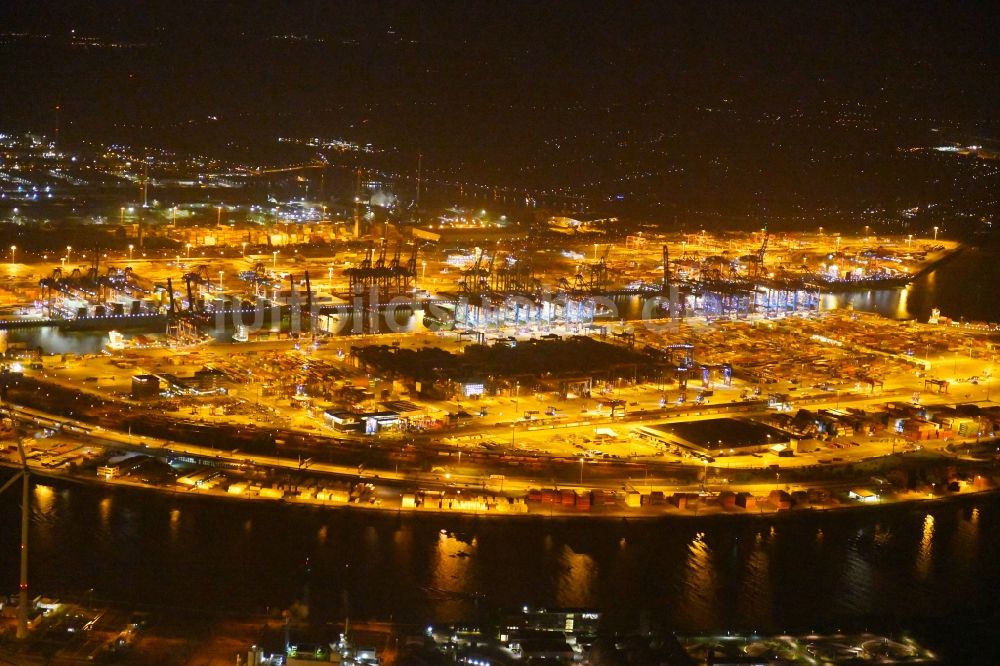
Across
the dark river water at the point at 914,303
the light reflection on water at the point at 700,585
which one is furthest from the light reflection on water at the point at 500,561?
the dark river water at the point at 914,303

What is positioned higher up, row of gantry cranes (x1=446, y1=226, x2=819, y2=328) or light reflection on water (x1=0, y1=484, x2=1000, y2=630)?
row of gantry cranes (x1=446, y1=226, x2=819, y2=328)

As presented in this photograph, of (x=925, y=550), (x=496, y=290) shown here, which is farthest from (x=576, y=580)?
(x=496, y=290)

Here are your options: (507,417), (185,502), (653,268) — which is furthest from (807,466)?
(653,268)

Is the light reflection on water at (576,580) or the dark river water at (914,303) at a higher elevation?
the dark river water at (914,303)

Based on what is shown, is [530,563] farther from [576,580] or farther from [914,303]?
[914,303]

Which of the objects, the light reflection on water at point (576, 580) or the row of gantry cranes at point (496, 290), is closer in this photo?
the light reflection on water at point (576, 580)

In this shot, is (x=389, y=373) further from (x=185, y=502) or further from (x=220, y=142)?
(x=220, y=142)

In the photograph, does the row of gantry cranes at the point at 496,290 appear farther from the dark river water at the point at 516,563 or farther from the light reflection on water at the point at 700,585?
the light reflection on water at the point at 700,585

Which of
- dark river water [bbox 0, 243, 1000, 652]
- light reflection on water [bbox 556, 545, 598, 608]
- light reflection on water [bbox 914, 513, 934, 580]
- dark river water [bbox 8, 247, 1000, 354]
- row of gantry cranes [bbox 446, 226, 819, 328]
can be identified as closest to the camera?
dark river water [bbox 0, 243, 1000, 652]

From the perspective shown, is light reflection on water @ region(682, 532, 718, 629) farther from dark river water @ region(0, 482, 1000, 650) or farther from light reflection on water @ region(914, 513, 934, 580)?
light reflection on water @ region(914, 513, 934, 580)

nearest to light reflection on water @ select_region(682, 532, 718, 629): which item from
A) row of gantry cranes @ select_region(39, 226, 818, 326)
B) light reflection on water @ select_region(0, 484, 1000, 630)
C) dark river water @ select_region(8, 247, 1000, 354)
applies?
light reflection on water @ select_region(0, 484, 1000, 630)

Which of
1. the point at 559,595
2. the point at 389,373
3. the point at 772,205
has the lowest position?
the point at 559,595
